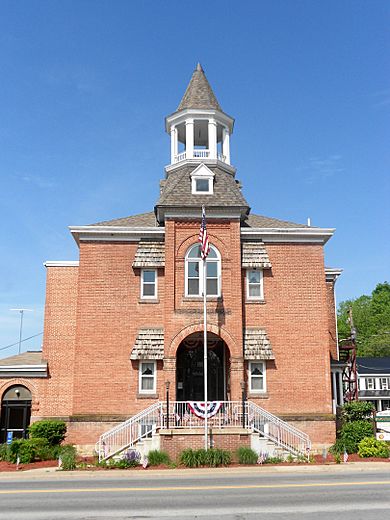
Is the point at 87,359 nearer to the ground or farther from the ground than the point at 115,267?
nearer to the ground

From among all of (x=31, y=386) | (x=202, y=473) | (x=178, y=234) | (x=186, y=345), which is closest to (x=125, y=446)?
(x=202, y=473)

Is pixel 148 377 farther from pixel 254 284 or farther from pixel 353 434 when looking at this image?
pixel 353 434

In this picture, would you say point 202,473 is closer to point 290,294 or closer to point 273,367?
point 273,367

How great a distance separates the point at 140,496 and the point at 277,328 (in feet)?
42.7

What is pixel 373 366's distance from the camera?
215 ft

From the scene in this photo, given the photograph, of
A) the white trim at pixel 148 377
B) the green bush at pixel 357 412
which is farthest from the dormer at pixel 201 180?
the green bush at pixel 357 412

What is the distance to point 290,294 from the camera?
84.8ft

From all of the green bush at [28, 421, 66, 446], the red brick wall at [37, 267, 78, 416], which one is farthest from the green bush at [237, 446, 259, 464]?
the red brick wall at [37, 267, 78, 416]

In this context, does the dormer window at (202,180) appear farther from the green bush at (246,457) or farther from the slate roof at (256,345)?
the green bush at (246,457)

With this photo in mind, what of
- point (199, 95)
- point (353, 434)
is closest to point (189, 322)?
point (353, 434)

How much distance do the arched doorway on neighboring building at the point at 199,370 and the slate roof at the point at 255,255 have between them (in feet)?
12.8

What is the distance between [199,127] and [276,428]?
16.4 m

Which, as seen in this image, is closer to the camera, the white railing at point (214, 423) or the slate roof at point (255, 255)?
the white railing at point (214, 423)

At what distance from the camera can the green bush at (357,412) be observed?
25.0 meters
